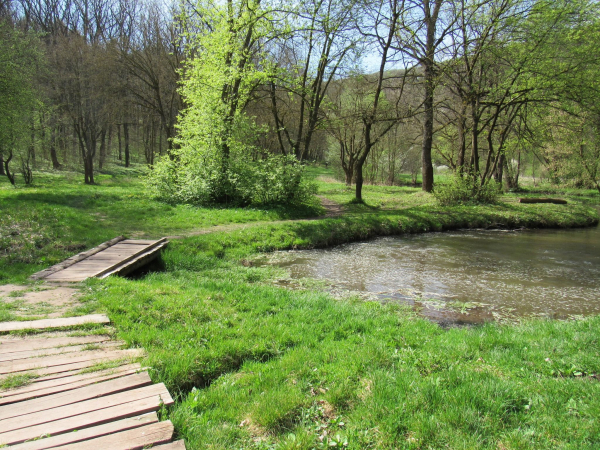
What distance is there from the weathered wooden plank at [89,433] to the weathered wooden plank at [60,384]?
2.26ft

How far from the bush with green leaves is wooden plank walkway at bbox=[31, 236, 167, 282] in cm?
1513

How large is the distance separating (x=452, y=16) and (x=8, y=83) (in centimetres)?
2076

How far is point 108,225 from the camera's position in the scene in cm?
1210

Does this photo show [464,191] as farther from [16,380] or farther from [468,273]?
[16,380]

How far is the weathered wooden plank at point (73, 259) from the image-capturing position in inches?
274

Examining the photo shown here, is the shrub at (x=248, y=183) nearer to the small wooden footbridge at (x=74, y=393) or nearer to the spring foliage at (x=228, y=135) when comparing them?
the spring foliage at (x=228, y=135)

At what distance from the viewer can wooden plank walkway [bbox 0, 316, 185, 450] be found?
2.67 meters

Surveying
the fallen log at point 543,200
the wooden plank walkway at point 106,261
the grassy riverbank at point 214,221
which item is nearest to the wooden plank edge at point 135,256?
the wooden plank walkway at point 106,261

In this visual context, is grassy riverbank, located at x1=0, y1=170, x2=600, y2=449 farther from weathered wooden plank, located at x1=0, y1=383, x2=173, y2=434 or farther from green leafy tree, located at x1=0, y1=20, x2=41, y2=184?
green leafy tree, located at x1=0, y1=20, x2=41, y2=184

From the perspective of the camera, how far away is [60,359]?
3818 millimetres

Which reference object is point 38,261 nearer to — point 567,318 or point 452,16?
point 567,318

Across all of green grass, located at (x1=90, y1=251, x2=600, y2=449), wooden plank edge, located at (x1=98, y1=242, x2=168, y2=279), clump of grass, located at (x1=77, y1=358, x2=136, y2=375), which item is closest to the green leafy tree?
wooden plank edge, located at (x1=98, y1=242, x2=168, y2=279)

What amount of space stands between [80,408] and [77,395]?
8.5 inches

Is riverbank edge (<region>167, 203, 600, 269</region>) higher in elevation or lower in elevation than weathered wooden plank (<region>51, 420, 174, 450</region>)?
higher
